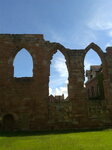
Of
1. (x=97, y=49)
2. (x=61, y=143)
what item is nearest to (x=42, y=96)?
(x=97, y=49)

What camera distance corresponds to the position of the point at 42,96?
21281 millimetres

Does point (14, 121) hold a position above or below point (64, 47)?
below

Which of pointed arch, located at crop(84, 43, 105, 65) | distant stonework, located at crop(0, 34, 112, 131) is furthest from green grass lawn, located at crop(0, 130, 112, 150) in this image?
pointed arch, located at crop(84, 43, 105, 65)

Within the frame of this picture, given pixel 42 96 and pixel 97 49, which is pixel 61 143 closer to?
pixel 42 96

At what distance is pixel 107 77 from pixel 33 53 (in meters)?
7.03

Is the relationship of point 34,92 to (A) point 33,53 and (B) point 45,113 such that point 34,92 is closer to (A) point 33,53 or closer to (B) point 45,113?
(B) point 45,113

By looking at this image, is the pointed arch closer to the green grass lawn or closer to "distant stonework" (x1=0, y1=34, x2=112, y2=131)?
"distant stonework" (x1=0, y1=34, x2=112, y2=131)

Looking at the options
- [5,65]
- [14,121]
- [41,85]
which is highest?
[5,65]

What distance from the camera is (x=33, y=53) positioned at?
73.0ft

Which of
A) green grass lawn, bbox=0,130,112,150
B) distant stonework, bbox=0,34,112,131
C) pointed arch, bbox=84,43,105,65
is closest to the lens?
green grass lawn, bbox=0,130,112,150

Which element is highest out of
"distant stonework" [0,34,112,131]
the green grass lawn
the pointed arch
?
the pointed arch

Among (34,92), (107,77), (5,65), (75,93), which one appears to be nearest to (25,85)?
(34,92)

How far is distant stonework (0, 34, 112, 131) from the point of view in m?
20.8

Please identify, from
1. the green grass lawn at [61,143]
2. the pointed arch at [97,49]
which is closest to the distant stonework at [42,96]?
the pointed arch at [97,49]
